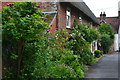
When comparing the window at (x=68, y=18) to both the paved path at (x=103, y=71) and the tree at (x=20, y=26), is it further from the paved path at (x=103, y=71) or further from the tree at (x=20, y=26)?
the tree at (x=20, y=26)

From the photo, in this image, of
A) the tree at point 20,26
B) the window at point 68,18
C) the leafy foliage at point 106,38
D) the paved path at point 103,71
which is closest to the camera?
the tree at point 20,26

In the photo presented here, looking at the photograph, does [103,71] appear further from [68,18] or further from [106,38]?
[106,38]

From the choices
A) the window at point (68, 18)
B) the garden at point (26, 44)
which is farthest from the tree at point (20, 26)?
the window at point (68, 18)

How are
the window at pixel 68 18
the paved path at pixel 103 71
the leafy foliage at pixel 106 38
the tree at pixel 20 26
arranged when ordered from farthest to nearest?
the leafy foliage at pixel 106 38 < the window at pixel 68 18 < the paved path at pixel 103 71 < the tree at pixel 20 26

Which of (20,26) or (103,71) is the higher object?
(20,26)

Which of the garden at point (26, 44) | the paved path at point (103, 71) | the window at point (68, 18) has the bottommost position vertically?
the paved path at point (103, 71)

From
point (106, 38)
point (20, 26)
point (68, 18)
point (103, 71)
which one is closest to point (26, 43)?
point (20, 26)

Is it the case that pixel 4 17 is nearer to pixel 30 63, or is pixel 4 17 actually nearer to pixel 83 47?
pixel 30 63

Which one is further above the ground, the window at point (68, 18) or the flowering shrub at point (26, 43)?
the window at point (68, 18)

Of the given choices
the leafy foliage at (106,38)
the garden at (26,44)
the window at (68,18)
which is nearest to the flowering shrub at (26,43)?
the garden at (26,44)

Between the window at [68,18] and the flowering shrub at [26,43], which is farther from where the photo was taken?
the window at [68,18]

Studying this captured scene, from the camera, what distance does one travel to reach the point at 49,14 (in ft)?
36.1

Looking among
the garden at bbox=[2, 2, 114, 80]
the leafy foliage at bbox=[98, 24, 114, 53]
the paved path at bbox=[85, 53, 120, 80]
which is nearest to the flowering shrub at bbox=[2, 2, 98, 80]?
the garden at bbox=[2, 2, 114, 80]

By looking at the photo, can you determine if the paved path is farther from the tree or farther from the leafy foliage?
the leafy foliage
